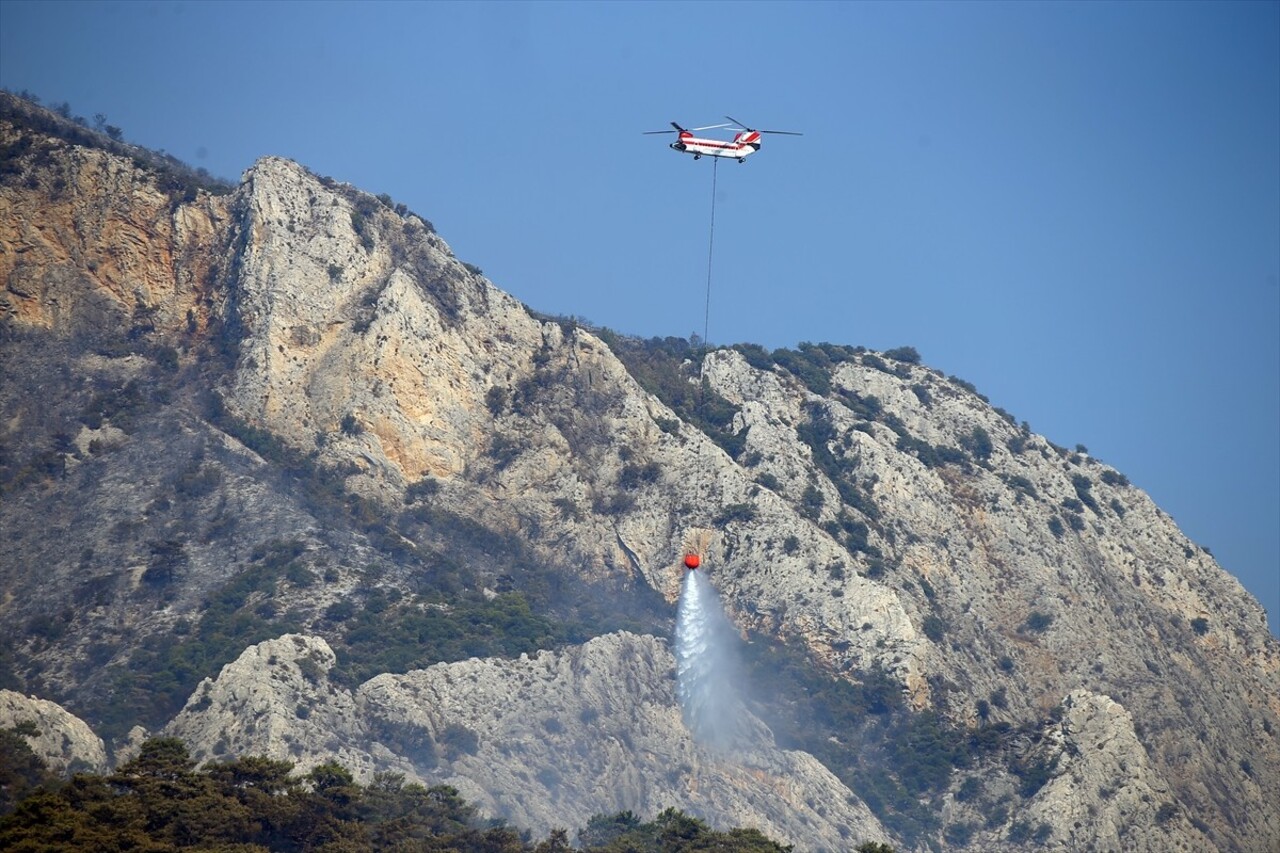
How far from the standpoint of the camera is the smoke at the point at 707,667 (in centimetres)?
11075

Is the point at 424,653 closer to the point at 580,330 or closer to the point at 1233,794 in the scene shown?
the point at 580,330

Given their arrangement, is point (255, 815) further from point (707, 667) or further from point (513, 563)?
point (513, 563)

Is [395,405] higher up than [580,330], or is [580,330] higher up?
[580,330]

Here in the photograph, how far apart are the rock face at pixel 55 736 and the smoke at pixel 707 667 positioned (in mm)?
32706

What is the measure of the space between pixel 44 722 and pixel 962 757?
51010 millimetres

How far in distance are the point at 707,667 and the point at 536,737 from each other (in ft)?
47.6

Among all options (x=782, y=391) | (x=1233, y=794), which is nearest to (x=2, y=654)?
(x=782, y=391)

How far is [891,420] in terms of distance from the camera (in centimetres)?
14438

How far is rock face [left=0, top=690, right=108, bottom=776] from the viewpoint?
295 feet

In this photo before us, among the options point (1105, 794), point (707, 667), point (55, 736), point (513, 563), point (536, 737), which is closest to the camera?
point (55, 736)

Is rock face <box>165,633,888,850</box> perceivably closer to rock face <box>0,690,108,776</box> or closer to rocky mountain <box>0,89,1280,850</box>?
rocky mountain <box>0,89,1280,850</box>

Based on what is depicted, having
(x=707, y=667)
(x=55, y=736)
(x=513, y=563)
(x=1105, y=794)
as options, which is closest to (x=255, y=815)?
(x=55, y=736)

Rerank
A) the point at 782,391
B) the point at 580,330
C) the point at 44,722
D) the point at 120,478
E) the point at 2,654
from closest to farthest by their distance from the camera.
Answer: the point at 44,722 → the point at 2,654 → the point at 120,478 → the point at 580,330 → the point at 782,391

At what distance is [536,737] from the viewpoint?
104m
